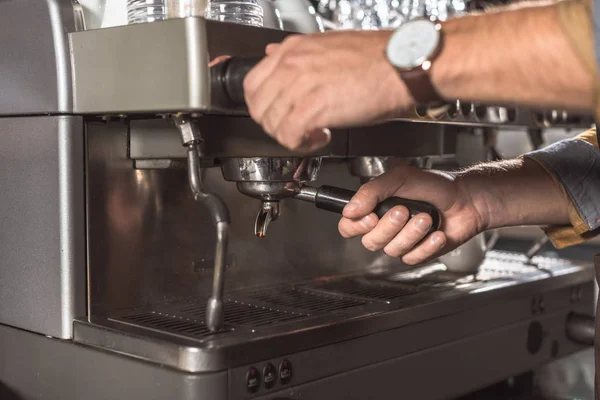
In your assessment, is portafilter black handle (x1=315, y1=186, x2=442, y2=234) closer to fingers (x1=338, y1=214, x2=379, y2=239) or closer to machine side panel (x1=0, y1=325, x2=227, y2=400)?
fingers (x1=338, y1=214, x2=379, y2=239)

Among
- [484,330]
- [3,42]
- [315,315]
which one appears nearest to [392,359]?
[315,315]

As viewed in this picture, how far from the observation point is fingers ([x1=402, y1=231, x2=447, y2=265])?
857 millimetres

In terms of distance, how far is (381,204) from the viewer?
837 mm

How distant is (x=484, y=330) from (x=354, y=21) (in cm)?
56

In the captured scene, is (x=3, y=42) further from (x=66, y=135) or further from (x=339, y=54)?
(x=339, y=54)

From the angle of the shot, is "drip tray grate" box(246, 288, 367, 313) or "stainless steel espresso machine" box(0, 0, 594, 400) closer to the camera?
"stainless steel espresso machine" box(0, 0, 594, 400)

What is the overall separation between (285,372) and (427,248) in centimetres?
21

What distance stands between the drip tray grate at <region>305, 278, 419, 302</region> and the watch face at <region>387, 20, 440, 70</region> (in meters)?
0.47

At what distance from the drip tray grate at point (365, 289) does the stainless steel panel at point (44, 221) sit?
0.36m

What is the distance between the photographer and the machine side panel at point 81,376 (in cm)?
74

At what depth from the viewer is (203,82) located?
0.69 m

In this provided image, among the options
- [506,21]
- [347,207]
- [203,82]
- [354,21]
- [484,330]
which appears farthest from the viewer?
[354,21]

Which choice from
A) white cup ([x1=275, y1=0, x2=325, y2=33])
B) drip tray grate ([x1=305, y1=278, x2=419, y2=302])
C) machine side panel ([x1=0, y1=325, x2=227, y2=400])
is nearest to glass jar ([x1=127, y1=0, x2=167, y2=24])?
white cup ([x1=275, y1=0, x2=325, y2=33])

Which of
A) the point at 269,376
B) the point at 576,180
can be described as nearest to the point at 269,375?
the point at 269,376
